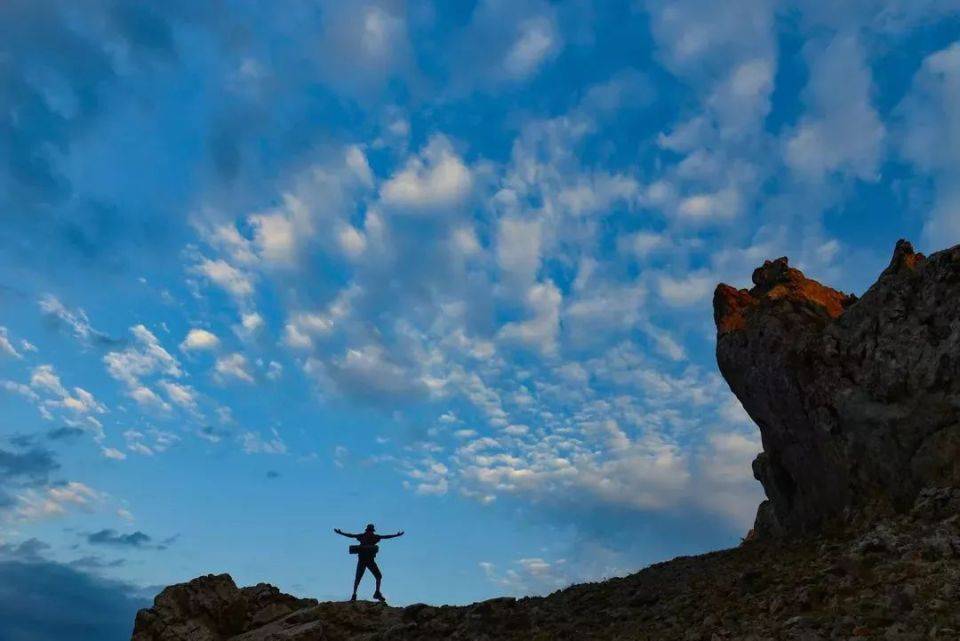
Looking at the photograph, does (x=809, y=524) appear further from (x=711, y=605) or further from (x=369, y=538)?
(x=369, y=538)

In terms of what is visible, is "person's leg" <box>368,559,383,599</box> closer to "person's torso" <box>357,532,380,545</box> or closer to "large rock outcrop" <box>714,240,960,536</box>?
"person's torso" <box>357,532,380,545</box>

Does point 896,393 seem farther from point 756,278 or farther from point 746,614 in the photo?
point 756,278

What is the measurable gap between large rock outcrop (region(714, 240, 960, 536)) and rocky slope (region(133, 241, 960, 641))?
0.06 meters

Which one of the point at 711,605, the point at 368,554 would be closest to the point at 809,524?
the point at 711,605

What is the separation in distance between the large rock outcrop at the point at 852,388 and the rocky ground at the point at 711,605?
1.69 metres

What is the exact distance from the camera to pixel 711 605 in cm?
2047

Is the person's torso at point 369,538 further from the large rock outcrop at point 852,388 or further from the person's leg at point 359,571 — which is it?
the large rock outcrop at point 852,388

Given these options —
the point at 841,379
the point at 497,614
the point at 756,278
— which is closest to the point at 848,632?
the point at 841,379

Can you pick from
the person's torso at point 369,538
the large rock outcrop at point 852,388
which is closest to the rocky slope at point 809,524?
the large rock outcrop at point 852,388

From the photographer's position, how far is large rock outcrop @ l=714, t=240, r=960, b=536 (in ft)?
69.9

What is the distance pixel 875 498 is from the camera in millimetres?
22266

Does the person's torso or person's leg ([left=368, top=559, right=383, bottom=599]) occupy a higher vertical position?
the person's torso

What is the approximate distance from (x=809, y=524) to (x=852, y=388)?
567cm

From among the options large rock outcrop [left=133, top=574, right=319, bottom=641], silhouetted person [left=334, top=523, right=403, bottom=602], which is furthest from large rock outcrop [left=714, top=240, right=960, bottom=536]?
large rock outcrop [left=133, top=574, right=319, bottom=641]
